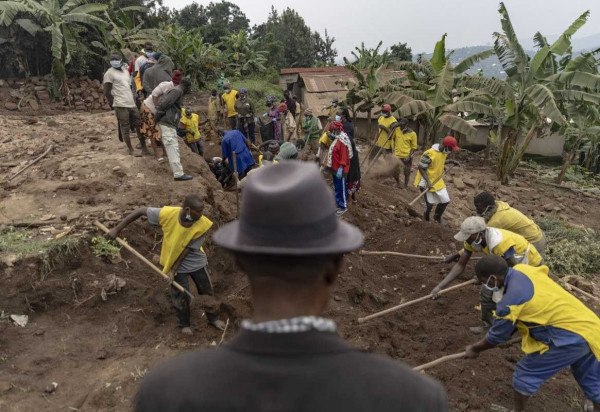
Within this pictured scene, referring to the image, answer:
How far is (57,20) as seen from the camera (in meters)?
12.1

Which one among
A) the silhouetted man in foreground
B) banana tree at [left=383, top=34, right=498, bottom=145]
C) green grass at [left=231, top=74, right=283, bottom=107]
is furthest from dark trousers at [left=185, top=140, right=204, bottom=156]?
the silhouetted man in foreground

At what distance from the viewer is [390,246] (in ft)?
25.5

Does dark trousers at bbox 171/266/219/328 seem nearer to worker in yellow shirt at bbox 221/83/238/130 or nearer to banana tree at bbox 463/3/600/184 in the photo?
worker in yellow shirt at bbox 221/83/238/130

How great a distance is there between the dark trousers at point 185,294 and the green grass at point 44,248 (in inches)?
57.1

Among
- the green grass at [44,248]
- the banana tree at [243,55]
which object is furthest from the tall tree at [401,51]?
the green grass at [44,248]

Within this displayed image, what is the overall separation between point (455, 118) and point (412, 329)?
671 cm

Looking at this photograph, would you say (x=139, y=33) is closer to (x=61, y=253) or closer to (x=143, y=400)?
(x=61, y=253)

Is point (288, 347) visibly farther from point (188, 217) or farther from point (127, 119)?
point (127, 119)

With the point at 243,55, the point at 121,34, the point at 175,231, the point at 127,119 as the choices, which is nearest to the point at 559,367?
the point at 175,231

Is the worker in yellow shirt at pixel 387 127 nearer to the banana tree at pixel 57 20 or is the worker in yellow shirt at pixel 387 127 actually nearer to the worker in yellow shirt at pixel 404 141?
the worker in yellow shirt at pixel 404 141

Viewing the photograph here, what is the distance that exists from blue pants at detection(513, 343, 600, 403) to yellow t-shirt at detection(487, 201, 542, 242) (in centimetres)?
198

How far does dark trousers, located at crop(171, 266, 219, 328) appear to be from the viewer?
480cm

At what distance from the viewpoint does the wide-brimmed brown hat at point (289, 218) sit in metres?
1.15

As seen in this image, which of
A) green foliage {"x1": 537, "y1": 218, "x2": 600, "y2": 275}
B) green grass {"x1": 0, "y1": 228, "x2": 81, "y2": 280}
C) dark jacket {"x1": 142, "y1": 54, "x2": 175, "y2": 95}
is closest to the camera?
green grass {"x1": 0, "y1": 228, "x2": 81, "y2": 280}
